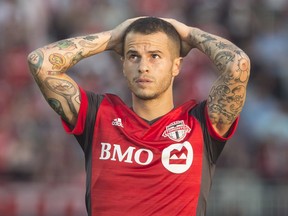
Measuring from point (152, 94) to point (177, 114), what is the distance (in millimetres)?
263

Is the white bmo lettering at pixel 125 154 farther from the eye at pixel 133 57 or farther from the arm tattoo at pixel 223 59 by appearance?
the arm tattoo at pixel 223 59

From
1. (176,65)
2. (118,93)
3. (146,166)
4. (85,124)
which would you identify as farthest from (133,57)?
(118,93)

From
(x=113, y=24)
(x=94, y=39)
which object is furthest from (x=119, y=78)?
(x=94, y=39)

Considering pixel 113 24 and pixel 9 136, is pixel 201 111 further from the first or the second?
pixel 113 24

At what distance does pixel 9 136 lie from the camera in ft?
39.2

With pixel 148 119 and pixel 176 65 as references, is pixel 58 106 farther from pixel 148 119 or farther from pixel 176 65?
pixel 176 65

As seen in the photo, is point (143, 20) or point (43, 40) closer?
point (143, 20)

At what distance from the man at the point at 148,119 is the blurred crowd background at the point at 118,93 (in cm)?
443

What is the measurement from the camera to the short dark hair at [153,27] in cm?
658

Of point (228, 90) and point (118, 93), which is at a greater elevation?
point (228, 90)

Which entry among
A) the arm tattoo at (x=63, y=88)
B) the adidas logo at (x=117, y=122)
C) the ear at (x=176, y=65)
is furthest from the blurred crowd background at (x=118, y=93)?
the arm tattoo at (x=63, y=88)

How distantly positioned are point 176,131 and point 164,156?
0.72 ft

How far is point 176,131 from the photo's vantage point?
6461mm

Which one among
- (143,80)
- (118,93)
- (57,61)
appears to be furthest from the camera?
(118,93)
